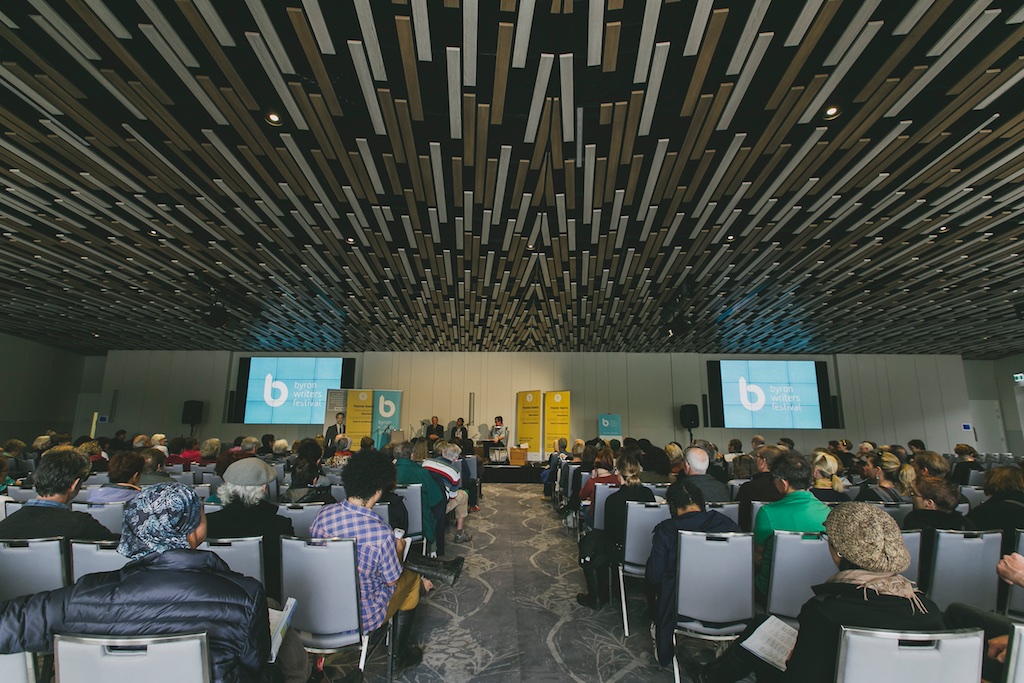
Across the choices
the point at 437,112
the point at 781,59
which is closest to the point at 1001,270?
the point at 781,59

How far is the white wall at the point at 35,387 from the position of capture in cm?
1285

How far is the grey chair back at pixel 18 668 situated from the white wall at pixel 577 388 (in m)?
13.3

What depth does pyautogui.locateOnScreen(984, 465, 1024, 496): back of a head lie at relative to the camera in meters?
3.23

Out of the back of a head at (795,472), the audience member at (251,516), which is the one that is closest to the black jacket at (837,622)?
the back of a head at (795,472)

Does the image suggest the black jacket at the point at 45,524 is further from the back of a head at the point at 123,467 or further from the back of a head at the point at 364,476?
the back of a head at the point at 123,467

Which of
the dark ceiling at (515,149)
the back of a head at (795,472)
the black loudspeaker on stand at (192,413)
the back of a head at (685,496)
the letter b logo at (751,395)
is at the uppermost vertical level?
the dark ceiling at (515,149)

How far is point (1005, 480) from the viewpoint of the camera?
3.28 m

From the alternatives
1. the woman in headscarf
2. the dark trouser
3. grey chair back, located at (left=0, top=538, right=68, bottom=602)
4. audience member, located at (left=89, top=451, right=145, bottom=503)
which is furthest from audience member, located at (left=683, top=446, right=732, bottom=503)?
audience member, located at (left=89, top=451, right=145, bottom=503)

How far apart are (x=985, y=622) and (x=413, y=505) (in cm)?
353

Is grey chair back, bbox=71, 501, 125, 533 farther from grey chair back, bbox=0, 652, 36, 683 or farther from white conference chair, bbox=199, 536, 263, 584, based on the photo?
grey chair back, bbox=0, 652, 36, 683

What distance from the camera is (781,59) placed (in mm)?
3201

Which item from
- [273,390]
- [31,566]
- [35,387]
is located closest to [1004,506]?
[31,566]

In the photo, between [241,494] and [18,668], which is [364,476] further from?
[18,668]

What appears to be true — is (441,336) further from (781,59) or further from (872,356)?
(872,356)
